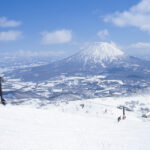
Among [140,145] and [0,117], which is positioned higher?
[0,117]

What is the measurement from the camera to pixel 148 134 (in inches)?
642

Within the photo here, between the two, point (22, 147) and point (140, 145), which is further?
point (140, 145)

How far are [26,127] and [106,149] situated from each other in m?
7.24

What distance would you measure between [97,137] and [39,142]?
486 centimetres

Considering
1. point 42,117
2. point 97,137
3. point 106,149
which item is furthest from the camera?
point 42,117

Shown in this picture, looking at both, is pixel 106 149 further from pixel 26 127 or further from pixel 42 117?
pixel 42 117

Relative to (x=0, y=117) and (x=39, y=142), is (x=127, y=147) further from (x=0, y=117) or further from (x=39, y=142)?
(x=0, y=117)

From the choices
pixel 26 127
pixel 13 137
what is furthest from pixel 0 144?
pixel 26 127

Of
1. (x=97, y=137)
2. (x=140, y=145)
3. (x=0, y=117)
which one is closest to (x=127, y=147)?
(x=140, y=145)

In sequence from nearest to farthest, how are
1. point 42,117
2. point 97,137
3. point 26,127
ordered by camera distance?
point 97,137 < point 26,127 < point 42,117

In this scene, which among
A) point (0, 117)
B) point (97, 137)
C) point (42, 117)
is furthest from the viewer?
point (42, 117)

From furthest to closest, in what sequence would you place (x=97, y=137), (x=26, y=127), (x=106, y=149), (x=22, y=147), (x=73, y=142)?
(x=26, y=127) < (x=97, y=137) < (x=73, y=142) < (x=106, y=149) < (x=22, y=147)

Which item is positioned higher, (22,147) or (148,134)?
(22,147)

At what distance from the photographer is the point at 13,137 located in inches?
496
